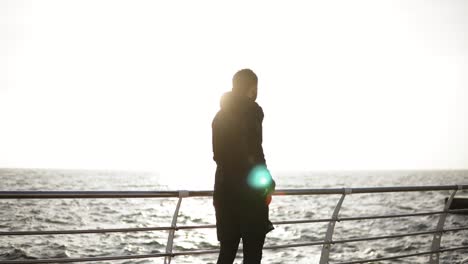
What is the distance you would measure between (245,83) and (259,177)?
62 centimetres

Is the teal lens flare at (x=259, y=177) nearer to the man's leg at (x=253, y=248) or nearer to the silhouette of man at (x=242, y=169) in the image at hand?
the silhouette of man at (x=242, y=169)

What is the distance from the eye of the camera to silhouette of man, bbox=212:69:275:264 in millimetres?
2977

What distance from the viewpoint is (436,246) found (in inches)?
208

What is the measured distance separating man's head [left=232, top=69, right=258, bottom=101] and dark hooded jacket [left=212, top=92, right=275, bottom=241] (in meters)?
0.04

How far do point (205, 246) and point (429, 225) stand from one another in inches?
560

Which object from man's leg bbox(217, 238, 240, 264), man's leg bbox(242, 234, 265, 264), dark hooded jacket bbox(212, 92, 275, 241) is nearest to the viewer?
dark hooded jacket bbox(212, 92, 275, 241)

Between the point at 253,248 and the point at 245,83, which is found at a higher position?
the point at 245,83

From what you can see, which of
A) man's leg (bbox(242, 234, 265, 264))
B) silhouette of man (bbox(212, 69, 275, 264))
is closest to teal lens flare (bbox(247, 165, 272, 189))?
silhouette of man (bbox(212, 69, 275, 264))

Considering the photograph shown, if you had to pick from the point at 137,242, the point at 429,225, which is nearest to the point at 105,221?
the point at 137,242

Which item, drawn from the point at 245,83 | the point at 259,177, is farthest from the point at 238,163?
the point at 245,83

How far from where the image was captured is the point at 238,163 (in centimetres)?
300

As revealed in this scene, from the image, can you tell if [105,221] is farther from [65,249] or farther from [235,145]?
[235,145]

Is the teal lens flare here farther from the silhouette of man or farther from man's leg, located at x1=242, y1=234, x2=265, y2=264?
man's leg, located at x1=242, y1=234, x2=265, y2=264

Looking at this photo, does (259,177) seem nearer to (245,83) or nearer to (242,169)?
(242,169)
